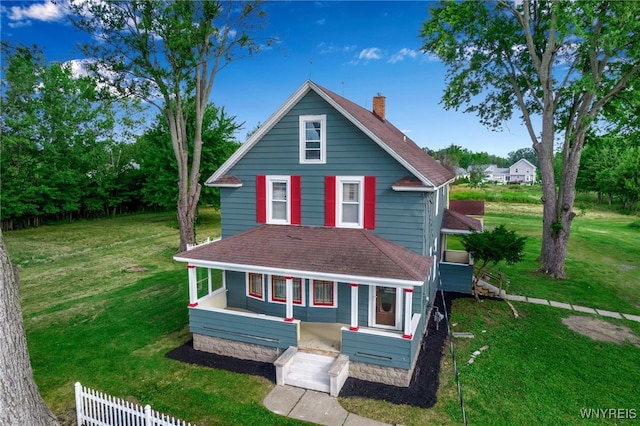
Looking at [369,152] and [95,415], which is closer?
[95,415]

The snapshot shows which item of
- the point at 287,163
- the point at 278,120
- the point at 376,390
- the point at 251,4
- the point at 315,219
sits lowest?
the point at 376,390

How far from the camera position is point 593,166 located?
5288cm

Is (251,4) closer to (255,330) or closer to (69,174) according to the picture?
(255,330)

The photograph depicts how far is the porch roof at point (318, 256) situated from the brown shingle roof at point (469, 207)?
16091 millimetres

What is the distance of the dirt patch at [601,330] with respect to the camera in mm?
12516

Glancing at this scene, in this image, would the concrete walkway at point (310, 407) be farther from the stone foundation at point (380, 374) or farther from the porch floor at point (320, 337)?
the porch floor at point (320, 337)

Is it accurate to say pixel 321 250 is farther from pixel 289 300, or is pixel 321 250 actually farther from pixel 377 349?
pixel 377 349

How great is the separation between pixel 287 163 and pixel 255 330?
566cm

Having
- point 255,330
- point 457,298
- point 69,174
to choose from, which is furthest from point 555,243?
point 69,174

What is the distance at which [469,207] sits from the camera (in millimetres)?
26391

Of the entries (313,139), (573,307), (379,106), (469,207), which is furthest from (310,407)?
(469,207)

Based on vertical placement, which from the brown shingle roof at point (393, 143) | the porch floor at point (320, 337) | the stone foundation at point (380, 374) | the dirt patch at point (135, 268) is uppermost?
the brown shingle roof at point (393, 143)

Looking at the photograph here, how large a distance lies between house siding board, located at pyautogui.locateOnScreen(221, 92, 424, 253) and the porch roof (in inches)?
22.5

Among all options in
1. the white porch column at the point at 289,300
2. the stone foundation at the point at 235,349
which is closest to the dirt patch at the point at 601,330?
the white porch column at the point at 289,300
